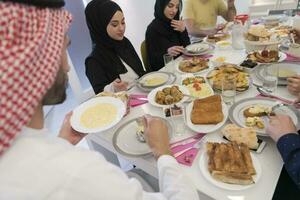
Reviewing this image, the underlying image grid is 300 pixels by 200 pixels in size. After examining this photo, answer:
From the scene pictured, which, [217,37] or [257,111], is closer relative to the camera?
[257,111]

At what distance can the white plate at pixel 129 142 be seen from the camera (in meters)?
1.03

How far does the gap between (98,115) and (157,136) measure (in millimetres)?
341

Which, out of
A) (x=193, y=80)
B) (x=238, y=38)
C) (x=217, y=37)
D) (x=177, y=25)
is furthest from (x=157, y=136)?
(x=177, y=25)

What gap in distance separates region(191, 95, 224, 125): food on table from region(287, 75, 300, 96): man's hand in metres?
0.36

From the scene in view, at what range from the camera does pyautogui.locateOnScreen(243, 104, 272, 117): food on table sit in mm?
1080

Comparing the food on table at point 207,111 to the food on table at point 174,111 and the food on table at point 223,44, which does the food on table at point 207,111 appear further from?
the food on table at point 223,44

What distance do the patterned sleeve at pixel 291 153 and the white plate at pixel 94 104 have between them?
0.65m

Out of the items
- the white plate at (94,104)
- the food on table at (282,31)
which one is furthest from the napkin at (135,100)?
the food on table at (282,31)

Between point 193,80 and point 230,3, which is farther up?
point 230,3

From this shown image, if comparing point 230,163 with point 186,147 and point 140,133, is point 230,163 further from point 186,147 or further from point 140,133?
point 140,133

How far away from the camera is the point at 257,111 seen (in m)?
1.09

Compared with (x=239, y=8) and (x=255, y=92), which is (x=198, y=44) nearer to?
(x=255, y=92)

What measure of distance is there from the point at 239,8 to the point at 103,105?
347cm

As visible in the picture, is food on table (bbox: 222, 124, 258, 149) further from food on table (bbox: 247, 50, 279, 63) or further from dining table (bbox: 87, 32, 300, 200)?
food on table (bbox: 247, 50, 279, 63)
